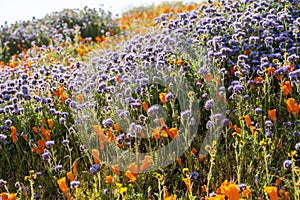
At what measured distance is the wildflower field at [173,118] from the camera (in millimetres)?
3648

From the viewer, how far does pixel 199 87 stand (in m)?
4.80

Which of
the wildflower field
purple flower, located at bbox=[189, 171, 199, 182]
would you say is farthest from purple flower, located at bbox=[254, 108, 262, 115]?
purple flower, located at bbox=[189, 171, 199, 182]

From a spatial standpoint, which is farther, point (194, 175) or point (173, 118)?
point (173, 118)

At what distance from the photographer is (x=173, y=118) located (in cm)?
434

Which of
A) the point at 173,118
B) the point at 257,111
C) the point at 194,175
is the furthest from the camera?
the point at 173,118

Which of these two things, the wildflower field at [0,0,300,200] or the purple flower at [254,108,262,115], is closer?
the wildflower field at [0,0,300,200]

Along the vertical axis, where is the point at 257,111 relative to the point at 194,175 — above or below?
above

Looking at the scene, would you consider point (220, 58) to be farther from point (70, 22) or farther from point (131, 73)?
point (70, 22)

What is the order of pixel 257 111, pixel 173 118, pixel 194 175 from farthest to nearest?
pixel 173 118, pixel 257 111, pixel 194 175

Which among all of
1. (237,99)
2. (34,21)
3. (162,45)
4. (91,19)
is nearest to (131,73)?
(162,45)

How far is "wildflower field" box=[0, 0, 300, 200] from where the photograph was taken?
3.65 meters

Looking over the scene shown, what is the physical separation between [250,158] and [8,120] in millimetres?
2580

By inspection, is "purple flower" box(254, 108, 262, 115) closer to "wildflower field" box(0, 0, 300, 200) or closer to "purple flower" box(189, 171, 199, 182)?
"wildflower field" box(0, 0, 300, 200)

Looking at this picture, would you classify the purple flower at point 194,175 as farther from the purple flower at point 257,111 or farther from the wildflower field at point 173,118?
the purple flower at point 257,111
